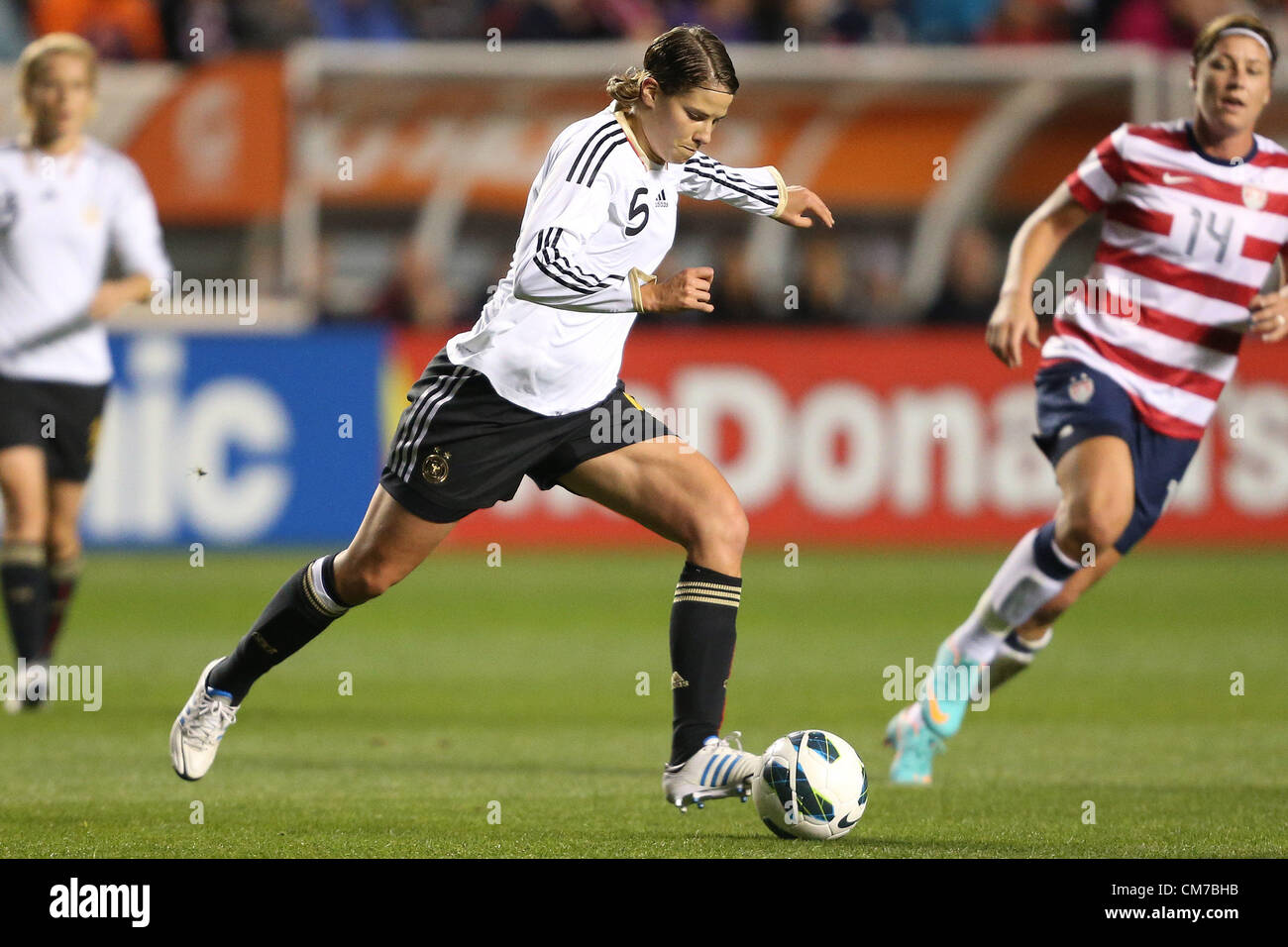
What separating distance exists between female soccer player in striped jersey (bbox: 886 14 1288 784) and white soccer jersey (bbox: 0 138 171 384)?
12.5 feet

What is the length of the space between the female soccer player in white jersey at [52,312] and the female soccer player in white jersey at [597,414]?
2600 millimetres

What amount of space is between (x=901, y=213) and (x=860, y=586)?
17.7 ft

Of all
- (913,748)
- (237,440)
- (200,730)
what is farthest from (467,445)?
(237,440)

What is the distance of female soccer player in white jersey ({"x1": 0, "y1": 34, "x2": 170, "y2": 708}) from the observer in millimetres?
7750

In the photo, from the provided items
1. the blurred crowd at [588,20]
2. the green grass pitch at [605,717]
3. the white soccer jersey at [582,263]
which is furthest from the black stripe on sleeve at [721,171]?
the blurred crowd at [588,20]

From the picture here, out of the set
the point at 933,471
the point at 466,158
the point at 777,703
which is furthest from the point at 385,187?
the point at 777,703

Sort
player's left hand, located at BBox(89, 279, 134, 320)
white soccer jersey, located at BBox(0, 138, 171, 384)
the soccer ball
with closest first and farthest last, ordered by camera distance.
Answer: the soccer ball
player's left hand, located at BBox(89, 279, 134, 320)
white soccer jersey, located at BBox(0, 138, 171, 384)

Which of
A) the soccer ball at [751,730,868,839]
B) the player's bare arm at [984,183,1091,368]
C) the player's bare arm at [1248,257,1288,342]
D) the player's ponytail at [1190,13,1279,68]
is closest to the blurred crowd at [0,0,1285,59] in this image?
the player's bare arm at [984,183,1091,368]

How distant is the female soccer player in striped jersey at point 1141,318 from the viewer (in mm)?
5926

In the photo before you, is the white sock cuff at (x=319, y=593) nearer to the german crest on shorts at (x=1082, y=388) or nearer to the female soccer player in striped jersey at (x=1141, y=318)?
the female soccer player in striped jersey at (x=1141, y=318)

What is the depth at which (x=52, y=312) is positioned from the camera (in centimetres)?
799

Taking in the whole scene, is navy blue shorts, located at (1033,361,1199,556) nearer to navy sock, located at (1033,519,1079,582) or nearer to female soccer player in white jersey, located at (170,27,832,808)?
navy sock, located at (1033,519,1079,582)

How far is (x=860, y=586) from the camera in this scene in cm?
1214

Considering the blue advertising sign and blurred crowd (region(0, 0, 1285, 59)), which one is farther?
blurred crowd (region(0, 0, 1285, 59))
